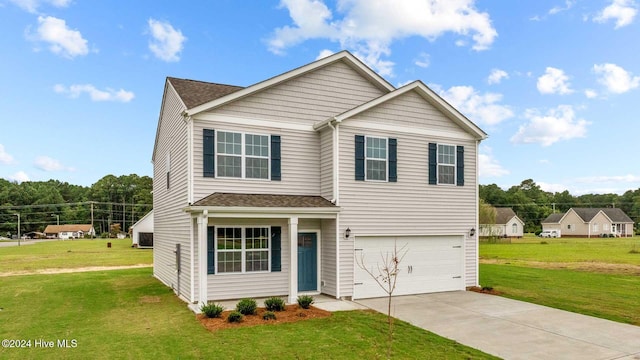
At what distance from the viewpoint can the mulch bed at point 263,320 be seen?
9414 mm

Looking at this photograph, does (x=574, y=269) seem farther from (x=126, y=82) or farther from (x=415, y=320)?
(x=126, y=82)

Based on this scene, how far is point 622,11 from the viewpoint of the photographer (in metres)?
17.3

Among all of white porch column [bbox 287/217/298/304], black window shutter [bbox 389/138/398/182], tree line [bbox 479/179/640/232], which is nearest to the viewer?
white porch column [bbox 287/217/298/304]

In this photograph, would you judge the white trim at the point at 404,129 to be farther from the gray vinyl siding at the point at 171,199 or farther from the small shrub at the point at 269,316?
the small shrub at the point at 269,316

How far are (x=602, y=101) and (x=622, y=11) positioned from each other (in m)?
8.62

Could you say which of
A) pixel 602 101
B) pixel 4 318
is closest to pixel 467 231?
pixel 4 318

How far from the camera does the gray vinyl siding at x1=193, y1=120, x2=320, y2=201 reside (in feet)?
39.4

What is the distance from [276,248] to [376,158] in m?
4.35

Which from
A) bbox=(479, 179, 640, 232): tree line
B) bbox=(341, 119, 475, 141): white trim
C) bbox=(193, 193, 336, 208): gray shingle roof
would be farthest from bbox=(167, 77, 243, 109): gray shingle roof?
bbox=(479, 179, 640, 232): tree line

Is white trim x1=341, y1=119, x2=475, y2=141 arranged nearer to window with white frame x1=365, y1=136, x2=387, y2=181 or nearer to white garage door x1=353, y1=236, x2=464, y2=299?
window with white frame x1=365, y1=136, x2=387, y2=181

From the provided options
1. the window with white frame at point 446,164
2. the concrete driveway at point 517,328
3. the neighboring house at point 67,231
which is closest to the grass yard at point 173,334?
the concrete driveway at point 517,328

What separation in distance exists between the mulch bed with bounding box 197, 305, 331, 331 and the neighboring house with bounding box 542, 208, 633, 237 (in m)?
71.2

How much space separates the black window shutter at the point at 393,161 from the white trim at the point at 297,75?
2714 mm

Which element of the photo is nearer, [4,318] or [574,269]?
[4,318]
